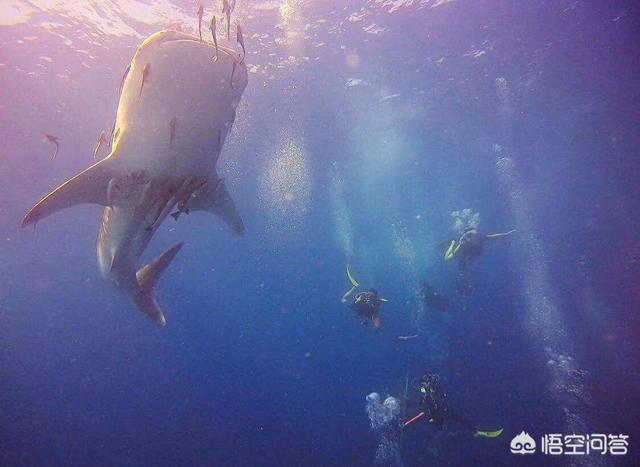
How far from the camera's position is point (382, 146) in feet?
104

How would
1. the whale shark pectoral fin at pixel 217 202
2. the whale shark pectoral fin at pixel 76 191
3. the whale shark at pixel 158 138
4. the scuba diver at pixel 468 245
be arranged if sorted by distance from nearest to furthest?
the whale shark at pixel 158 138 < the whale shark pectoral fin at pixel 76 191 < the whale shark pectoral fin at pixel 217 202 < the scuba diver at pixel 468 245

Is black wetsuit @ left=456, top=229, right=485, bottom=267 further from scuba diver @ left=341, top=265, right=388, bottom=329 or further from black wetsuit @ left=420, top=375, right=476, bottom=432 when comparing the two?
black wetsuit @ left=420, top=375, right=476, bottom=432

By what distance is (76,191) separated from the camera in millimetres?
4484

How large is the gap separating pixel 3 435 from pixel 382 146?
38470mm

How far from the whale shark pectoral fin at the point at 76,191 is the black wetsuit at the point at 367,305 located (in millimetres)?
7443

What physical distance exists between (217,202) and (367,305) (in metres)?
5.72

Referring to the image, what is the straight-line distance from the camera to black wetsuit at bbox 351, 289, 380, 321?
10414mm

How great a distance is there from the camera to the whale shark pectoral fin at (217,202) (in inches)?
227

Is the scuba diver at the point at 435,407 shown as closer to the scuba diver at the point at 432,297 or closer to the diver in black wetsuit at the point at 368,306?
the diver in black wetsuit at the point at 368,306

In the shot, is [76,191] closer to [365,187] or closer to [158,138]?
[158,138]

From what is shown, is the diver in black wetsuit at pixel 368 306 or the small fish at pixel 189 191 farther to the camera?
the diver in black wetsuit at pixel 368 306

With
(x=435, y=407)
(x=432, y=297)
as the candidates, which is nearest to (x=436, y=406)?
(x=435, y=407)

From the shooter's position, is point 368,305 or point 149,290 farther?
point 368,305

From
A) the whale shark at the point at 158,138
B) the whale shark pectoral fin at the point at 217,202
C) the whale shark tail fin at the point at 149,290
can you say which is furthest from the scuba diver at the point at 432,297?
the whale shark at the point at 158,138
